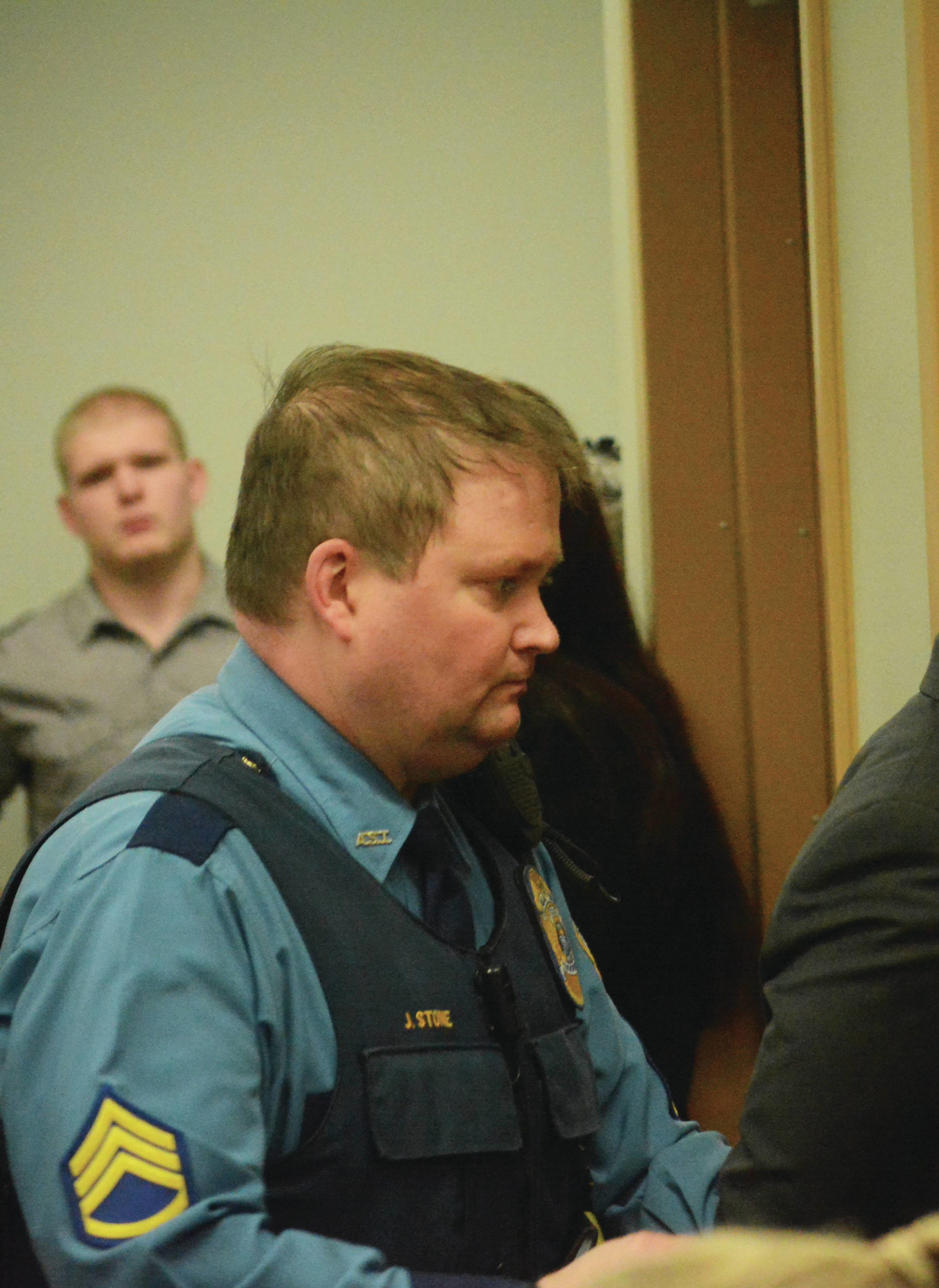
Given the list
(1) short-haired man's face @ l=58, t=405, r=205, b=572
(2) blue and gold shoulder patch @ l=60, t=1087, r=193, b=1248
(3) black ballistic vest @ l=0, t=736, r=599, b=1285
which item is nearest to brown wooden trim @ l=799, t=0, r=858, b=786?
(3) black ballistic vest @ l=0, t=736, r=599, b=1285

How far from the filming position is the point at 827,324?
64.5 inches

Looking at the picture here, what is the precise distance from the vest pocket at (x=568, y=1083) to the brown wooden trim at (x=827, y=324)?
0.77 m

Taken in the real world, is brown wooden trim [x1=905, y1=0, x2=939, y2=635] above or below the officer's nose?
above

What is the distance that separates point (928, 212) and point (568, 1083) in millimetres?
786

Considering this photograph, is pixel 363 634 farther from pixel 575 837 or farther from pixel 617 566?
pixel 617 566

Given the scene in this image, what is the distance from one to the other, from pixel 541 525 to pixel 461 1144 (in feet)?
1.46

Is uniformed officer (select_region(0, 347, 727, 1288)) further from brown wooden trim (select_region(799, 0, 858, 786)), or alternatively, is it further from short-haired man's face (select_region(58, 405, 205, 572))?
short-haired man's face (select_region(58, 405, 205, 572))

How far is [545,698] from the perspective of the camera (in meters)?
1.65

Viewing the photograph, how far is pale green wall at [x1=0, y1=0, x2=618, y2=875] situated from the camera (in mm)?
3291

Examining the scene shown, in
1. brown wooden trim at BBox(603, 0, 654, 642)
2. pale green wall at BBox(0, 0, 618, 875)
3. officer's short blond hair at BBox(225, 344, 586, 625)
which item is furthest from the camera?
pale green wall at BBox(0, 0, 618, 875)

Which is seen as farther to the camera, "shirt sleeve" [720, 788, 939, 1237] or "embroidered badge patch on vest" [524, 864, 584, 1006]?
"embroidered badge patch on vest" [524, 864, 584, 1006]

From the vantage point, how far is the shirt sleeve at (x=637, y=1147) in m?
1.14

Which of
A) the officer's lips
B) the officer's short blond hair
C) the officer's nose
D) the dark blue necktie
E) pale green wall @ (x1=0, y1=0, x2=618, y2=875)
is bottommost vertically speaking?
the dark blue necktie

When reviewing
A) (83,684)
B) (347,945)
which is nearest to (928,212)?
(347,945)
